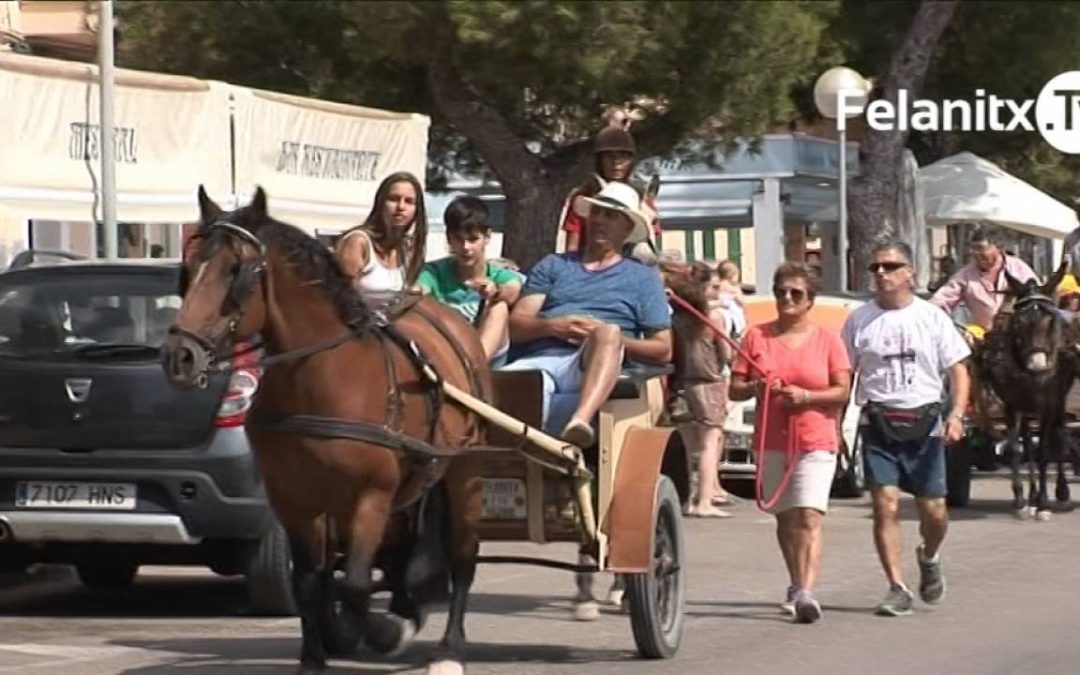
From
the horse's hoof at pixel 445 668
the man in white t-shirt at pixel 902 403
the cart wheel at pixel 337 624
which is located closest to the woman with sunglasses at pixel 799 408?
the man in white t-shirt at pixel 902 403

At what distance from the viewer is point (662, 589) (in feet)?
38.1

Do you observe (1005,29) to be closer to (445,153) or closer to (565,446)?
(445,153)

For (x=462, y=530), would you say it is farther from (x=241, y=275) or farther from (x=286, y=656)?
(x=241, y=275)

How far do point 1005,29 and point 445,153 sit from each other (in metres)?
8.29

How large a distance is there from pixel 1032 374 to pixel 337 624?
10510 millimetres

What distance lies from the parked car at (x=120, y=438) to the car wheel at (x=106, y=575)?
1.64m

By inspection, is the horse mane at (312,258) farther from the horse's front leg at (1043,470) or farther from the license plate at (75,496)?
the horse's front leg at (1043,470)

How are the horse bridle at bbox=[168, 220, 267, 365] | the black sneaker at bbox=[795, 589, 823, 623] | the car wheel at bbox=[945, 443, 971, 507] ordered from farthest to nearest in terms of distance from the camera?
the car wheel at bbox=[945, 443, 971, 507]
the black sneaker at bbox=[795, 589, 823, 623]
the horse bridle at bbox=[168, 220, 267, 365]

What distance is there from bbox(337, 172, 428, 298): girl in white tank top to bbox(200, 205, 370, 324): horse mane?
75 cm

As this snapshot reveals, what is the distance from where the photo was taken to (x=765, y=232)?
38.8 meters

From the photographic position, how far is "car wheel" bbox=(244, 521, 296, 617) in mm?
12742

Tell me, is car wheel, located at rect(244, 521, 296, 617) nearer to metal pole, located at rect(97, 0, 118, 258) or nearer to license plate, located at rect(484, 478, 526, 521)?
license plate, located at rect(484, 478, 526, 521)

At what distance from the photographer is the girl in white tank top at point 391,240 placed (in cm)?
1093

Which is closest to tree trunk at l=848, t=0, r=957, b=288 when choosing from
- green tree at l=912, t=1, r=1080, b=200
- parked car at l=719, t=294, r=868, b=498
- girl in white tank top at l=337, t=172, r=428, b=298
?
green tree at l=912, t=1, r=1080, b=200
